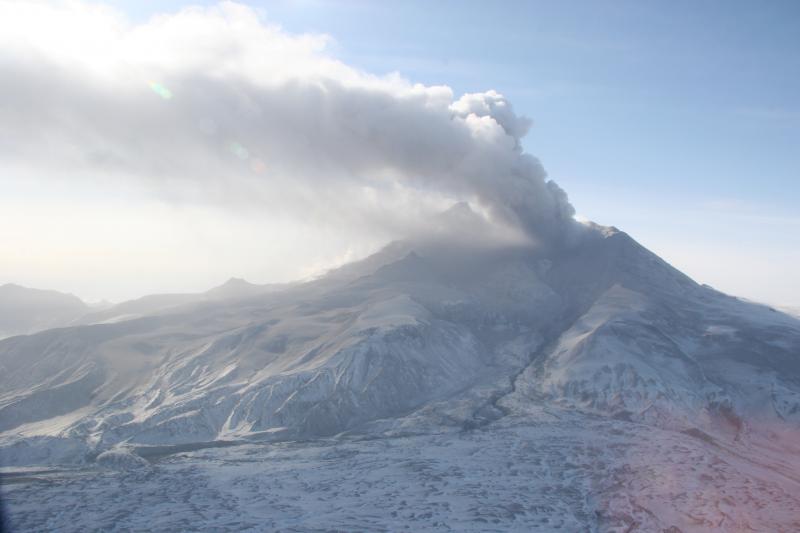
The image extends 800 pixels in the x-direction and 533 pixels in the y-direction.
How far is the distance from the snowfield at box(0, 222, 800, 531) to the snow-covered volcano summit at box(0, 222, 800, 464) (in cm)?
41

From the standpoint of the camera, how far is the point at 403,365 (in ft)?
312

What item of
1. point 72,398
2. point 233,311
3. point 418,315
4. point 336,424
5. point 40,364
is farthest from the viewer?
point 233,311

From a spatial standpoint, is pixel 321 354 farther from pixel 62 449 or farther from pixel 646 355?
pixel 646 355

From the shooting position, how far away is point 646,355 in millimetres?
96375

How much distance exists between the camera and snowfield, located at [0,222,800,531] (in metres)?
56.6

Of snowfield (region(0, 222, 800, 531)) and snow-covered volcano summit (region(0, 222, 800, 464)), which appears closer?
snowfield (region(0, 222, 800, 531))

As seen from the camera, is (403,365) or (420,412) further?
(403,365)

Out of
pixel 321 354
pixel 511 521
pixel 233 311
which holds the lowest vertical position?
pixel 511 521

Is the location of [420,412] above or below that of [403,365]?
below

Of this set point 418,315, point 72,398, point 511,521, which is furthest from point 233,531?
point 418,315

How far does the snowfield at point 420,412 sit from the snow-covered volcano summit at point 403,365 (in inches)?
16.3

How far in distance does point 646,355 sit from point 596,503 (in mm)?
45195

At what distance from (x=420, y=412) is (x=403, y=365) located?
1087cm

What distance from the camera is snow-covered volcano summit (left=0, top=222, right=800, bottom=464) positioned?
81.3 meters
